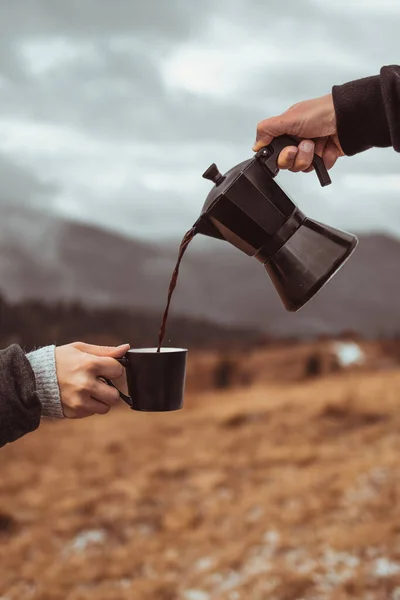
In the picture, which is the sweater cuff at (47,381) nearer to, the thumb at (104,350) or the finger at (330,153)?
the thumb at (104,350)

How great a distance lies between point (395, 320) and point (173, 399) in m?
2.79

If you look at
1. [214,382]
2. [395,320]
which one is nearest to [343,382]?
[395,320]

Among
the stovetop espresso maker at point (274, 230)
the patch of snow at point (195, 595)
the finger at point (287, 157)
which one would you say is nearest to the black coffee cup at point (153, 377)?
the stovetop espresso maker at point (274, 230)

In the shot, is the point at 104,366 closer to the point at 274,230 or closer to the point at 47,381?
the point at 47,381

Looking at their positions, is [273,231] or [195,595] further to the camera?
[195,595]

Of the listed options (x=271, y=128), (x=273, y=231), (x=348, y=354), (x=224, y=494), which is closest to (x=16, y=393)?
(x=273, y=231)

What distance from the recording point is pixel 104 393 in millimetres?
865

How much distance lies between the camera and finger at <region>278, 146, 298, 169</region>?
3.19ft

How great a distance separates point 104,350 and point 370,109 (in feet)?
1.56

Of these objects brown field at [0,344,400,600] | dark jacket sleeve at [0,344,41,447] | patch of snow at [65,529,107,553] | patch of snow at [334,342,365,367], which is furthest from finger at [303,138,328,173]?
patch of snow at [334,342,365,367]

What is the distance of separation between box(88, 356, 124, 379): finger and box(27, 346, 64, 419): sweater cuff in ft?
0.16

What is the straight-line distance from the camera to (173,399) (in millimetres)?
879

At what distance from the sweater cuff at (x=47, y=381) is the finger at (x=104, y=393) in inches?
1.7

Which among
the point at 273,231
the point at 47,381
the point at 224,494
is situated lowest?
the point at 224,494
